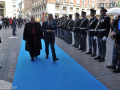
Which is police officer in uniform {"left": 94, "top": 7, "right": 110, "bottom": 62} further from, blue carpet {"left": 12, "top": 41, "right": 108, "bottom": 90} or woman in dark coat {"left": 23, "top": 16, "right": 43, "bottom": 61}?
woman in dark coat {"left": 23, "top": 16, "right": 43, "bottom": 61}

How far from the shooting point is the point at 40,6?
167 ft

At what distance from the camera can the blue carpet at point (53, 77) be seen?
12.4 feet

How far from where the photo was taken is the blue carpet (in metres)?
3.79

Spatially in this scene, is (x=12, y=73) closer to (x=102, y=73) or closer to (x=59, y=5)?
(x=102, y=73)

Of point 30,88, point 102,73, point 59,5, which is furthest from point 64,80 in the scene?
point 59,5

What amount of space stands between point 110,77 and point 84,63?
157 centimetres

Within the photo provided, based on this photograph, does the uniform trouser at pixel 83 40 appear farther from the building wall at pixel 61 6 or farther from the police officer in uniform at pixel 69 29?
the building wall at pixel 61 6

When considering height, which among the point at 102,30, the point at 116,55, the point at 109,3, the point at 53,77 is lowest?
the point at 53,77

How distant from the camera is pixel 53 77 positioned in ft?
14.3

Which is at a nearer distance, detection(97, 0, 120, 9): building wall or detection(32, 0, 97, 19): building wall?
detection(97, 0, 120, 9): building wall

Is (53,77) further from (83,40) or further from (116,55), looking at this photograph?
(83,40)

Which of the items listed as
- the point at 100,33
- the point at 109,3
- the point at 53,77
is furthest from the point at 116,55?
the point at 109,3

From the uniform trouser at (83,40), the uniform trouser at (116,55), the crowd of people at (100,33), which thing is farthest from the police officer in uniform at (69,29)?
the uniform trouser at (116,55)

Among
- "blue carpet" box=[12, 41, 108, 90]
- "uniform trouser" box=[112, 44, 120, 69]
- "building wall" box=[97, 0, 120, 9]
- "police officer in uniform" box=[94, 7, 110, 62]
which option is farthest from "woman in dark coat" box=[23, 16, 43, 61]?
"building wall" box=[97, 0, 120, 9]
